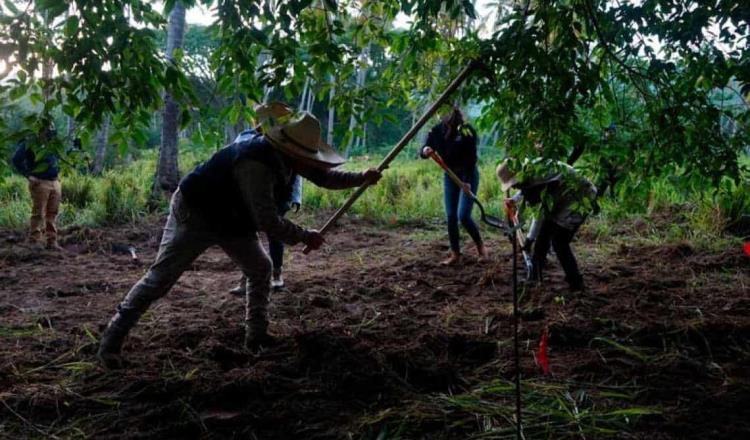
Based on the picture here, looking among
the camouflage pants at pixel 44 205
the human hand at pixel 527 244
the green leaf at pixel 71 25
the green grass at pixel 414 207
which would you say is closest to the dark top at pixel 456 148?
the green grass at pixel 414 207

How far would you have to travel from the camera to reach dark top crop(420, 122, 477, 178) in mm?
5336

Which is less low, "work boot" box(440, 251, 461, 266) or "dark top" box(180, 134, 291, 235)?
"dark top" box(180, 134, 291, 235)

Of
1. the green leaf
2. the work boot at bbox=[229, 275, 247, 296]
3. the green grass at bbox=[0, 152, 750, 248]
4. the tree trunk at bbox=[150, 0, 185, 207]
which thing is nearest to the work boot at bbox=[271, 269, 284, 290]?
the work boot at bbox=[229, 275, 247, 296]

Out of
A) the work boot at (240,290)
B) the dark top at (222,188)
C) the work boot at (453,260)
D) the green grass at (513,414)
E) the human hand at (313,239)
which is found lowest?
the work boot at (240,290)

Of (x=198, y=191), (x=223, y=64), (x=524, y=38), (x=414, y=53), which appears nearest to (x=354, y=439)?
(x=198, y=191)

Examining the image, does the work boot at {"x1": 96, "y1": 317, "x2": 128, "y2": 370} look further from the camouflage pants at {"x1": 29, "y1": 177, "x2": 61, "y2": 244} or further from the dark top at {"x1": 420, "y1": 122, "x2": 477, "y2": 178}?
the camouflage pants at {"x1": 29, "y1": 177, "x2": 61, "y2": 244}

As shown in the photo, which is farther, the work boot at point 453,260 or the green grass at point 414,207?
the green grass at point 414,207

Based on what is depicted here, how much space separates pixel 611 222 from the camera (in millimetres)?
7582

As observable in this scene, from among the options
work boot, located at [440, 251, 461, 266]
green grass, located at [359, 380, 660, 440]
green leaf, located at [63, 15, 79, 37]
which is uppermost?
green leaf, located at [63, 15, 79, 37]

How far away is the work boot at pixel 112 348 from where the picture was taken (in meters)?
3.11

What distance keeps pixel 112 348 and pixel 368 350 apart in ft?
4.91

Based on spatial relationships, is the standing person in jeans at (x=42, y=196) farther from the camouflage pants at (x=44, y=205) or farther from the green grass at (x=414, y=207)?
the green grass at (x=414, y=207)

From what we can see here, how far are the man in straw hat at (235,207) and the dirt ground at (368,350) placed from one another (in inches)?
18.5

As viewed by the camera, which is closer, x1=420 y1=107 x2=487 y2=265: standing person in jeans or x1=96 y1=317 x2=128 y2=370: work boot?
x1=96 y1=317 x2=128 y2=370: work boot
